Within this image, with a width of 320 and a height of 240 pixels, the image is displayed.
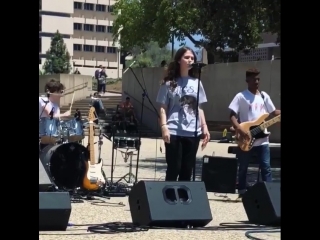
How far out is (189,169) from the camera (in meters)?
8.31

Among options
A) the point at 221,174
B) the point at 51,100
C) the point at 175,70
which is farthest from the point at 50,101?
the point at 175,70

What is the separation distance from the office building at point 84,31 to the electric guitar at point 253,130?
86628 millimetres

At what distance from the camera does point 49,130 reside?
1043cm

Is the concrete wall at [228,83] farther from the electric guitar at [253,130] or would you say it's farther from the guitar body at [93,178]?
the electric guitar at [253,130]

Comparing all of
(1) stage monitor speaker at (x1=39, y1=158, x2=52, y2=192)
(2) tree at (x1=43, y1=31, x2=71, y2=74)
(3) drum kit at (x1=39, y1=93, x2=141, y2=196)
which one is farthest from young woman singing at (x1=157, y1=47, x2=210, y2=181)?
(2) tree at (x1=43, y1=31, x2=71, y2=74)

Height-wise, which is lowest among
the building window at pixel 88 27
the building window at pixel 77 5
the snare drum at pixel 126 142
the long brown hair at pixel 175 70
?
the snare drum at pixel 126 142

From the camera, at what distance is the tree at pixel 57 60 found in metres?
77.5

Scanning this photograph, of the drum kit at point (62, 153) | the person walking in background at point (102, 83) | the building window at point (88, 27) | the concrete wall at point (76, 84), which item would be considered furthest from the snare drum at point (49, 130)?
the building window at point (88, 27)

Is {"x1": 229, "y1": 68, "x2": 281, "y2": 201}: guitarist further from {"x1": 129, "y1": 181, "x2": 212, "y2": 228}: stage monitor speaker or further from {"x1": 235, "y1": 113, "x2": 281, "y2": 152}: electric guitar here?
{"x1": 129, "y1": 181, "x2": 212, "y2": 228}: stage monitor speaker

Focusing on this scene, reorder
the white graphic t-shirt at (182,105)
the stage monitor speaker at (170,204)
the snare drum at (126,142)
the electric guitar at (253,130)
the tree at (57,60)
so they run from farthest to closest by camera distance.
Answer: the tree at (57,60) → the snare drum at (126,142) → the electric guitar at (253,130) → the white graphic t-shirt at (182,105) → the stage monitor speaker at (170,204)

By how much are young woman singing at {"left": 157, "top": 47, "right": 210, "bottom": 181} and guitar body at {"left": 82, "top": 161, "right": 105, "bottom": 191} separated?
2.40 m
